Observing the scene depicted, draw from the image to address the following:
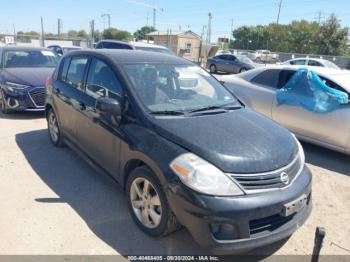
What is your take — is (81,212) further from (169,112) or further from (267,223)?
(267,223)

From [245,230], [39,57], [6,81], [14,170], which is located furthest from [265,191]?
[39,57]

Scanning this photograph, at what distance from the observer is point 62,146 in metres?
5.37

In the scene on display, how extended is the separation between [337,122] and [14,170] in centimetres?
497

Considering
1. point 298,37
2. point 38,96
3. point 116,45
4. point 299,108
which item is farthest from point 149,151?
point 298,37

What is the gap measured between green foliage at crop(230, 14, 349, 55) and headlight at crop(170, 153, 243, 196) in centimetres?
4473

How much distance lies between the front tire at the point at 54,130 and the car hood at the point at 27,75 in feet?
6.83

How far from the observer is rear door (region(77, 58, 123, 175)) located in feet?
11.5

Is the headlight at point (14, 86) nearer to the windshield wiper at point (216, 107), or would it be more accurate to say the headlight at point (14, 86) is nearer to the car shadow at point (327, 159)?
the windshield wiper at point (216, 107)

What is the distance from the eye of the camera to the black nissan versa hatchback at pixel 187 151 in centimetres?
251

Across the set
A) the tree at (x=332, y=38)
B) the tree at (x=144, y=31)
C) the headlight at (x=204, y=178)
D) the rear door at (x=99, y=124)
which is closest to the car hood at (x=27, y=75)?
the rear door at (x=99, y=124)

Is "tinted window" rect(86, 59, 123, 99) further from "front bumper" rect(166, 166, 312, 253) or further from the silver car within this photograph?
the silver car

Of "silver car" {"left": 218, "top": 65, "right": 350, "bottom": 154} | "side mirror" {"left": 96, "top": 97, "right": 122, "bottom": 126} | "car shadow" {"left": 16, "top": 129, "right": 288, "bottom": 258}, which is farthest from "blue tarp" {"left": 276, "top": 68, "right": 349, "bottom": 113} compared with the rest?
"side mirror" {"left": 96, "top": 97, "right": 122, "bottom": 126}

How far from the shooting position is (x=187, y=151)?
2.72 meters

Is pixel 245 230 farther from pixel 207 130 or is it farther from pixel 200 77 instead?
pixel 200 77
